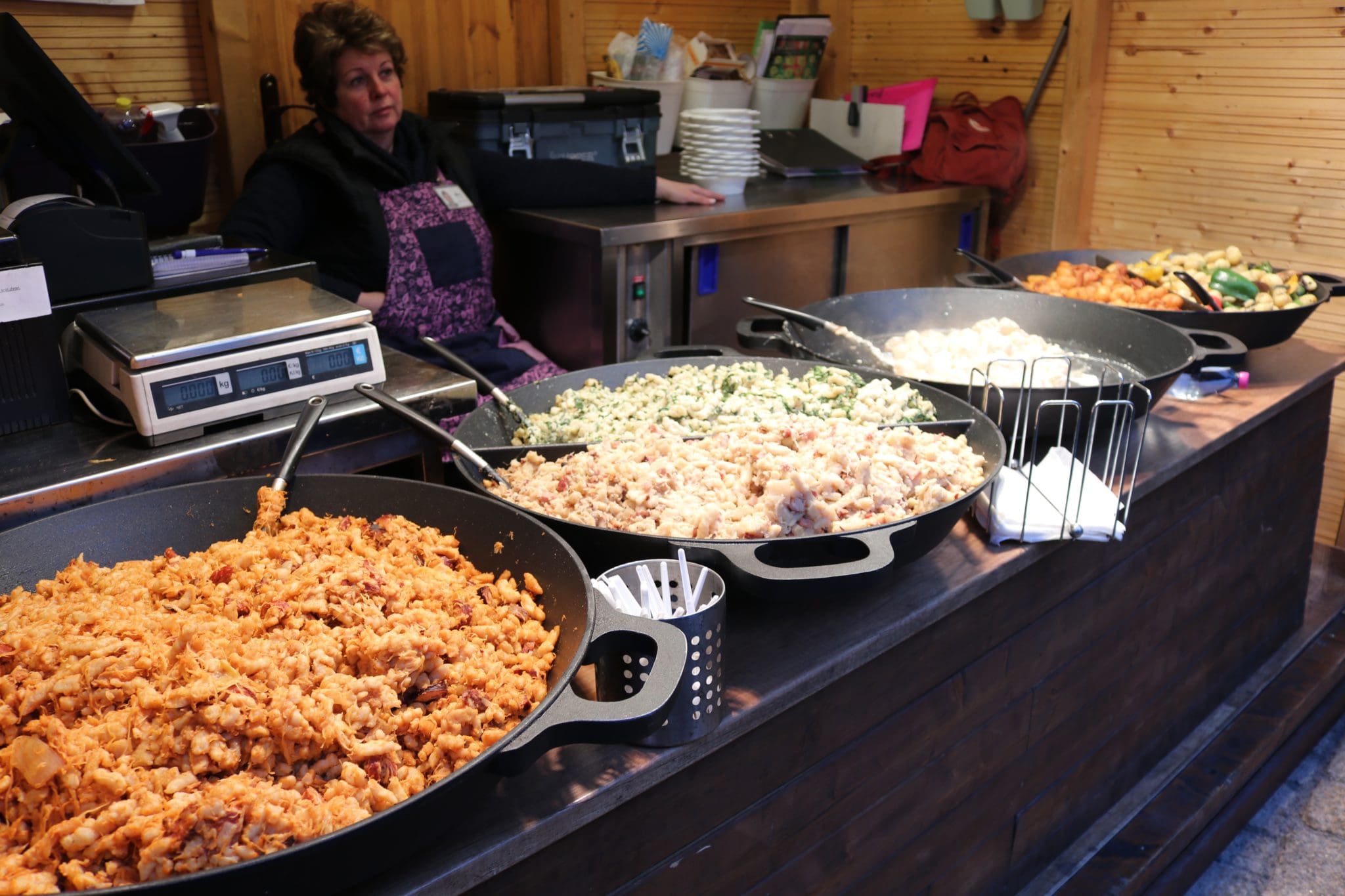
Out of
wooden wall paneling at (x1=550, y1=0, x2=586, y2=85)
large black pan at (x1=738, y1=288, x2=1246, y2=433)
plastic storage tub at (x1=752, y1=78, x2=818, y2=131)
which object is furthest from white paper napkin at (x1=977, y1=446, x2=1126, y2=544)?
plastic storage tub at (x1=752, y1=78, x2=818, y2=131)

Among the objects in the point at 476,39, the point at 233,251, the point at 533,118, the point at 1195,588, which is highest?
the point at 476,39

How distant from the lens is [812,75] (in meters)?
4.53

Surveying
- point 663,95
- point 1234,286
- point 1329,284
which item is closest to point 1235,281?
point 1234,286

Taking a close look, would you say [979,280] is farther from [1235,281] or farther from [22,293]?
[22,293]

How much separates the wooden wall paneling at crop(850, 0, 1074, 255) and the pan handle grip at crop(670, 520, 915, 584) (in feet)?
10.6

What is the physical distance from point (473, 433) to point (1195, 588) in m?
1.62

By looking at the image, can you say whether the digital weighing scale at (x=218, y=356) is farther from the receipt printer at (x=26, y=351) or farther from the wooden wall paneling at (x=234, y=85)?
the wooden wall paneling at (x=234, y=85)

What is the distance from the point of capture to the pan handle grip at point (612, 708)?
35.7 inches

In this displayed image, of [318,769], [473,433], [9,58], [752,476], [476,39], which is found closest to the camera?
[318,769]

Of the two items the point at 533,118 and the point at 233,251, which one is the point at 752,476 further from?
the point at 533,118

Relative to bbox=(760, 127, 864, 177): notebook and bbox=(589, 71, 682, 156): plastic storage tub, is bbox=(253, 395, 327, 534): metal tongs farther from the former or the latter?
bbox=(760, 127, 864, 177): notebook

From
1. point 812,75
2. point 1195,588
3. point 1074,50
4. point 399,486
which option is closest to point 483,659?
point 399,486

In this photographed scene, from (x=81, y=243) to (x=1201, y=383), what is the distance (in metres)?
2.26

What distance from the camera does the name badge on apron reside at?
327 centimetres
